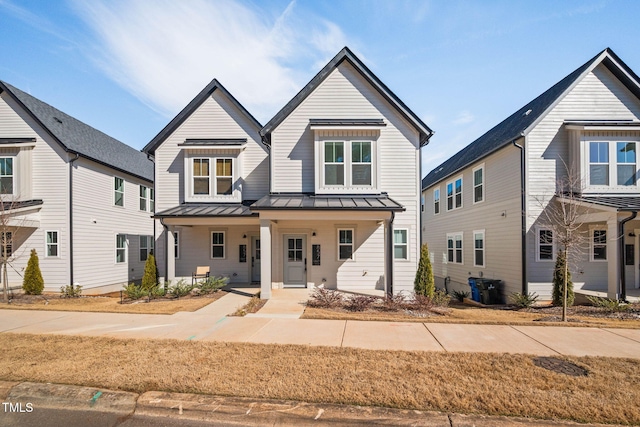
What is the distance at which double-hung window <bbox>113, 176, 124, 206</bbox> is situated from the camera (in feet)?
56.7

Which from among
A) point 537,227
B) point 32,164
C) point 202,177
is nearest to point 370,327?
point 537,227

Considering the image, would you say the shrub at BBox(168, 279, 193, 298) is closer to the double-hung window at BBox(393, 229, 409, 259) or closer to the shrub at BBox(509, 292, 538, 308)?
the double-hung window at BBox(393, 229, 409, 259)

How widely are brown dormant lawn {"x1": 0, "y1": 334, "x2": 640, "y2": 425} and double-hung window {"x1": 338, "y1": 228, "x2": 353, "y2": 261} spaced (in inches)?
306

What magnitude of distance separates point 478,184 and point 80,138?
20.6m

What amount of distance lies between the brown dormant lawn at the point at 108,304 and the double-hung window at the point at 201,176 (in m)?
4.78

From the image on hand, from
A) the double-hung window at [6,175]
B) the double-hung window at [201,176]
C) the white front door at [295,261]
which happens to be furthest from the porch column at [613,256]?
the double-hung window at [6,175]

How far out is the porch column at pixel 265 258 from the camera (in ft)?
38.0

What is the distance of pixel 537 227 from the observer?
13.2 metres

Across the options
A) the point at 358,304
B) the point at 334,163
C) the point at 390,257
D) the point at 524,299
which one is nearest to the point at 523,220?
the point at 524,299

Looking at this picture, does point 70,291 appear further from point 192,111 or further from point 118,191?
point 192,111

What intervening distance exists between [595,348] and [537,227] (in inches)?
307

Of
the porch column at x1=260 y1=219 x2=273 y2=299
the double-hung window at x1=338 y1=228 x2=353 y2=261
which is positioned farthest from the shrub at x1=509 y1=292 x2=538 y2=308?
the porch column at x1=260 y1=219 x2=273 y2=299

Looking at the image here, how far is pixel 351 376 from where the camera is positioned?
4980 mm

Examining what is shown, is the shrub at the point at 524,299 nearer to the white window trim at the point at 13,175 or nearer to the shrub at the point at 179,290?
the shrub at the point at 179,290
